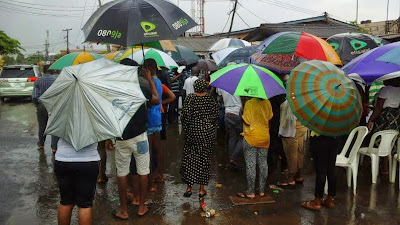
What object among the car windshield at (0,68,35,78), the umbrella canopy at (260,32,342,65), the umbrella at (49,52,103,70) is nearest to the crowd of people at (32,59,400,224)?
the umbrella canopy at (260,32,342,65)

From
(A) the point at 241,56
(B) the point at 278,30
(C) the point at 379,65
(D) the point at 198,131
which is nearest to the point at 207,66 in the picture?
(A) the point at 241,56

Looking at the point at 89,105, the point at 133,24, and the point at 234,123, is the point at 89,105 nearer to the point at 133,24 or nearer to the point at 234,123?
the point at 133,24

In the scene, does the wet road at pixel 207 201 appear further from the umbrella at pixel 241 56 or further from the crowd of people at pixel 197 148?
the umbrella at pixel 241 56

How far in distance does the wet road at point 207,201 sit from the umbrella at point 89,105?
172 cm

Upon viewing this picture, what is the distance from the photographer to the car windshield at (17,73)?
54.0 feet

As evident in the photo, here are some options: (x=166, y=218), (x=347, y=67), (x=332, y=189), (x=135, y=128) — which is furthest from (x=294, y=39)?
A: (x=166, y=218)

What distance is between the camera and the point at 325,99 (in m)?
4.12

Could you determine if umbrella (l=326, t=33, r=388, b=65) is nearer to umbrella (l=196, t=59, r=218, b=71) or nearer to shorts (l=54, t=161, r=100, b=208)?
umbrella (l=196, t=59, r=218, b=71)

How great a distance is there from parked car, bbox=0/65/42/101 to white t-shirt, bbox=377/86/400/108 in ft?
49.0

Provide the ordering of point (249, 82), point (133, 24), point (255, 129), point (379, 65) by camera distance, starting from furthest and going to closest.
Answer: point (379, 65) → point (255, 129) → point (249, 82) → point (133, 24)

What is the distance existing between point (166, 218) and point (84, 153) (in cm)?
172

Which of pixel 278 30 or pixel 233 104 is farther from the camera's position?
pixel 278 30

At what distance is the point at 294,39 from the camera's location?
5363 mm

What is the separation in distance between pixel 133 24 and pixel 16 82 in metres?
14.2
